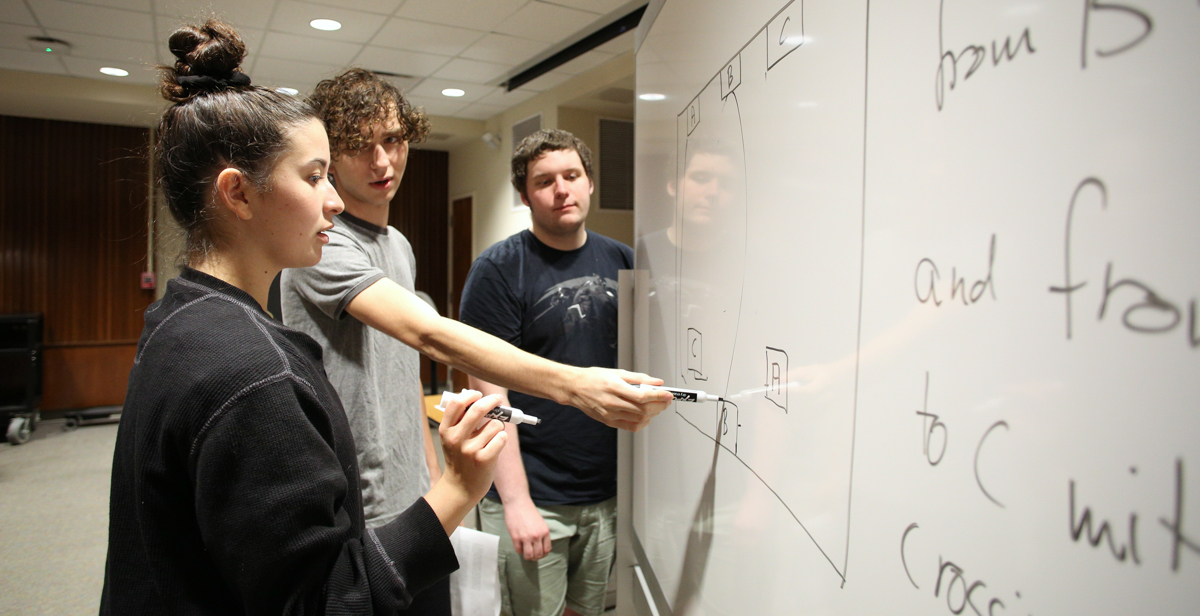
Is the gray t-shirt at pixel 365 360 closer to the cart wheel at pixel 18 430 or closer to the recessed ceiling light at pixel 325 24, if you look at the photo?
the recessed ceiling light at pixel 325 24

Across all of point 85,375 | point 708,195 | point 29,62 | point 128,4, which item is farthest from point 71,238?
point 708,195

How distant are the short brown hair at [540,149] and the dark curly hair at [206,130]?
73 centimetres

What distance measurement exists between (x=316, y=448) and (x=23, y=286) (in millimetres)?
6671

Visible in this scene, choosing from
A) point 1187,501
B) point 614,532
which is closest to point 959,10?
point 1187,501

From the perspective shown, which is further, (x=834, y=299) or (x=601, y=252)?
(x=601, y=252)

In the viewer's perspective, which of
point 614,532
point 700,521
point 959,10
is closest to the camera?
point 959,10

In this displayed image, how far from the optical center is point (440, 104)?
5371mm

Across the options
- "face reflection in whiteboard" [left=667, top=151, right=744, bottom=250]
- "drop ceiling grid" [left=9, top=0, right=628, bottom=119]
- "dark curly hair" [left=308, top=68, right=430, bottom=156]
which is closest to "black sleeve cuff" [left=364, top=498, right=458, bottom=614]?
"face reflection in whiteboard" [left=667, top=151, right=744, bottom=250]

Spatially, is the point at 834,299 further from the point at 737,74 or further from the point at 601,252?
the point at 601,252

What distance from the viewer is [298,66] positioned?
438 cm

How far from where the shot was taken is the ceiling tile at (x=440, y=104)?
17.1 ft

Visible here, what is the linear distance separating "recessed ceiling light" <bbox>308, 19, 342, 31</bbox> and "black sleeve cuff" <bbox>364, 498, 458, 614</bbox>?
11.8ft

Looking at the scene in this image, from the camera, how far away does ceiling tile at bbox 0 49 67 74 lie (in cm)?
408

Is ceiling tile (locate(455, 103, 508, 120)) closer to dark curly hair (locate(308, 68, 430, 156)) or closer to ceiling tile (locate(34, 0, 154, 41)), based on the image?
ceiling tile (locate(34, 0, 154, 41))
